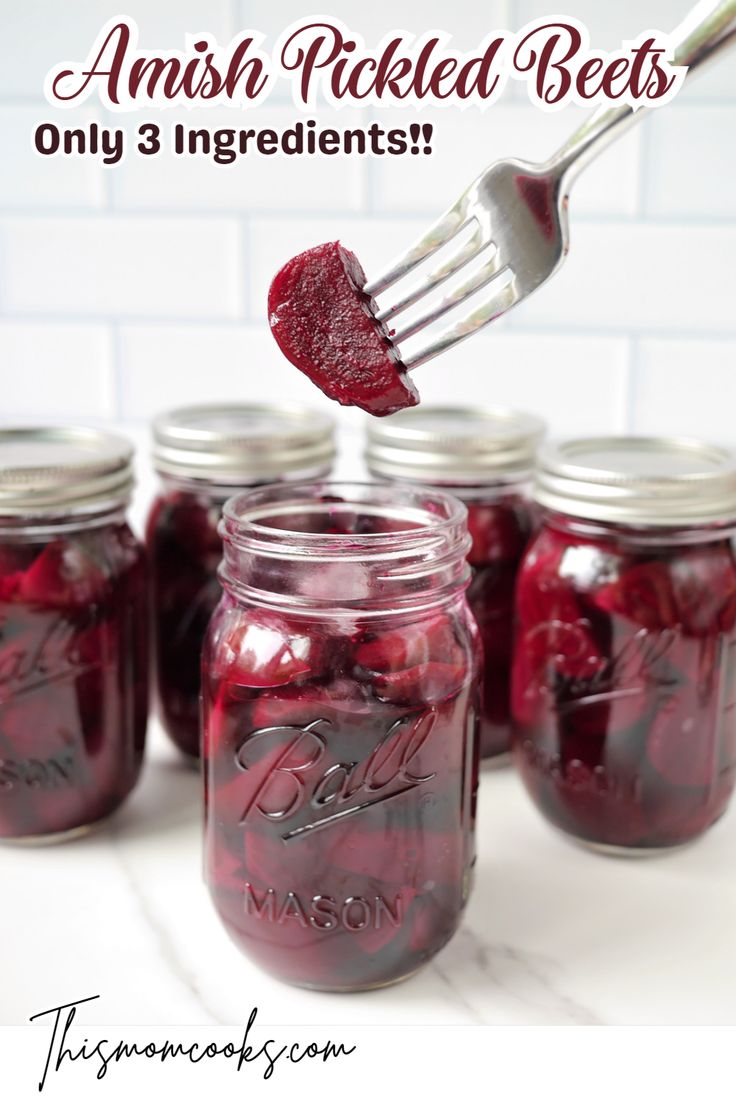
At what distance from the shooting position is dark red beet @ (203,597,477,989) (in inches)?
33.7

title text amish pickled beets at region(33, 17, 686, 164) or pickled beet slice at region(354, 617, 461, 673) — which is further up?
title text amish pickled beets at region(33, 17, 686, 164)

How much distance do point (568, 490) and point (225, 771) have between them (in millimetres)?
390

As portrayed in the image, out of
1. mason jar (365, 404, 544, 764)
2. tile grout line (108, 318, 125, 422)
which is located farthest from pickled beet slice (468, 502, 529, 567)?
tile grout line (108, 318, 125, 422)

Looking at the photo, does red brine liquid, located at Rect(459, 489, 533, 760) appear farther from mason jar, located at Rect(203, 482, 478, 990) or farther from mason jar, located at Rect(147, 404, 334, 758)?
mason jar, located at Rect(203, 482, 478, 990)

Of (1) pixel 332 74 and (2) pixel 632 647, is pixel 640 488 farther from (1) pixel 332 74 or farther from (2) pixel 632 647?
(1) pixel 332 74

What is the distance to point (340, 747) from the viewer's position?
0.85m

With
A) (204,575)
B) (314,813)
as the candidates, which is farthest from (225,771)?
(204,575)

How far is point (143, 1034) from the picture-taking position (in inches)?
34.6

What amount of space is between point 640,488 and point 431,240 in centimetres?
31

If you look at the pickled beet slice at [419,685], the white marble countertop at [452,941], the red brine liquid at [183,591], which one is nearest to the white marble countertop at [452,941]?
the white marble countertop at [452,941]

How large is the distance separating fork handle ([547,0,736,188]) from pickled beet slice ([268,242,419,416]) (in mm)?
162

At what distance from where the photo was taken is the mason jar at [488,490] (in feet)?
3.95

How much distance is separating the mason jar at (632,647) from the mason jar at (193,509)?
263 millimetres

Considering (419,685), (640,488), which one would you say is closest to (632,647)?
(640,488)
